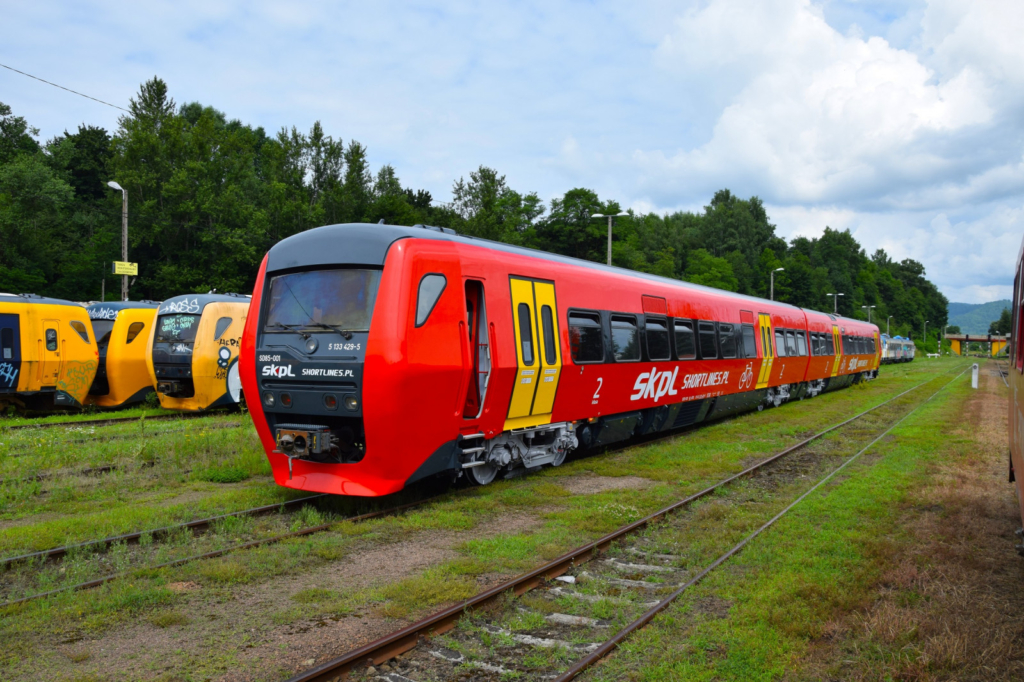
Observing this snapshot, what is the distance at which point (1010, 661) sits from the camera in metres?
4.77

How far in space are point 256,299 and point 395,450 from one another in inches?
110

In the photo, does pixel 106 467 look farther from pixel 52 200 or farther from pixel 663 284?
pixel 52 200

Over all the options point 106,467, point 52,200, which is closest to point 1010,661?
point 106,467

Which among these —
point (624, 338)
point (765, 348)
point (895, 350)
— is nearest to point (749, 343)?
point (765, 348)

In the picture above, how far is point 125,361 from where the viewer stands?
18.4 meters

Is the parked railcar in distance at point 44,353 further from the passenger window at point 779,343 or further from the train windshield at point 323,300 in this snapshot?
the passenger window at point 779,343

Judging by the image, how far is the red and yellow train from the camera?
772 cm

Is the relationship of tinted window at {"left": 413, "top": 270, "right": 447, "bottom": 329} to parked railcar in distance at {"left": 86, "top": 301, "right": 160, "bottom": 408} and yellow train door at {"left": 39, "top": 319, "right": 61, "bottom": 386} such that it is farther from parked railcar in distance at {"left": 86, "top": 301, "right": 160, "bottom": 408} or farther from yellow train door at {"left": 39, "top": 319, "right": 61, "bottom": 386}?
parked railcar in distance at {"left": 86, "top": 301, "right": 160, "bottom": 408}

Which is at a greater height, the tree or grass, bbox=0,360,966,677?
the tree

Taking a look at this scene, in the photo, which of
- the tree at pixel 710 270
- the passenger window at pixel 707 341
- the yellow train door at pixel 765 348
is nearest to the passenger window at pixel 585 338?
the passenger window at pixel 707 341

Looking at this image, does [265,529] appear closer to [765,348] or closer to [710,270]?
[765,348]

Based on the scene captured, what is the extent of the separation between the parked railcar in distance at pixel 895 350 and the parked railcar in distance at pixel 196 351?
216ft

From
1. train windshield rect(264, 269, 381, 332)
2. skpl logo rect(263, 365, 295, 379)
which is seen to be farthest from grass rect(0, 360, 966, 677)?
train windshield rect(264, 269, 381, 332)

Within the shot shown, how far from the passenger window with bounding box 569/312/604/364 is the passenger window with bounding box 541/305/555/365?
52cm
